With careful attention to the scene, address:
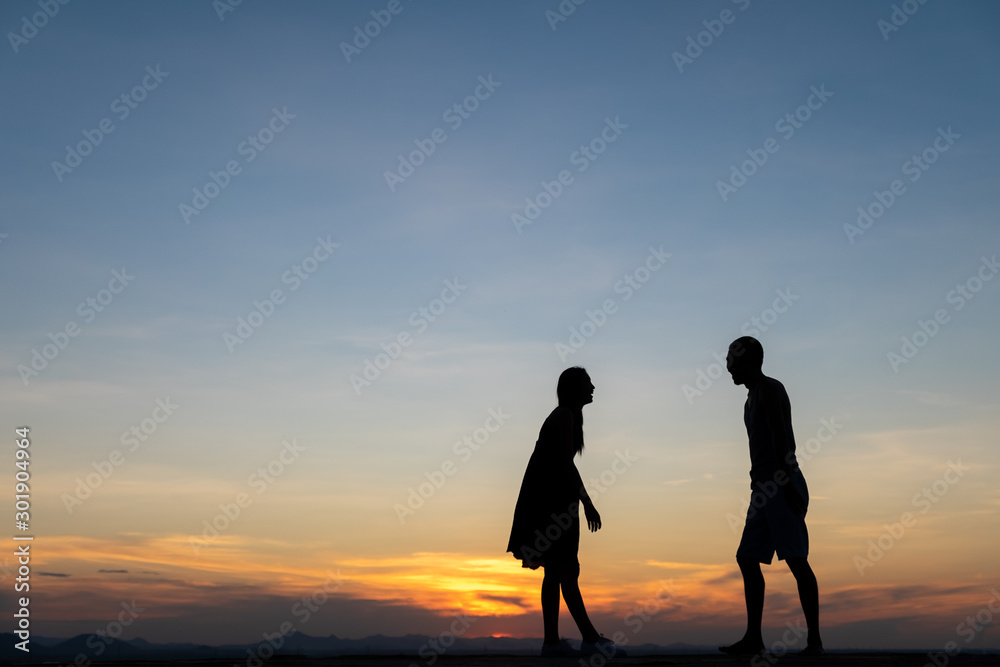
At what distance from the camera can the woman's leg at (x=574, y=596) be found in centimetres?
810

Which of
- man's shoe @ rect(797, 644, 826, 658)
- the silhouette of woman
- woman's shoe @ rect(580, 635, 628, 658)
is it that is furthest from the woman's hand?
man's shoe @ rect(797, 644, 826, 658)

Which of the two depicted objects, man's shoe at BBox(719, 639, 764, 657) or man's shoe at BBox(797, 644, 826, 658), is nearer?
man's shoe at BBox(797, 644, 826, 658)

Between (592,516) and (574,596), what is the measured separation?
27.2 inches

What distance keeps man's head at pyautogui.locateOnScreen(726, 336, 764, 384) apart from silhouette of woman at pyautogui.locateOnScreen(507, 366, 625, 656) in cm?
124

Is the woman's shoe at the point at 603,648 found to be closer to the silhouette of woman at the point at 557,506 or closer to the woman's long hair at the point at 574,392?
the silhouette of woman at the point at 557,506

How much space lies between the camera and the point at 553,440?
28.0 ft

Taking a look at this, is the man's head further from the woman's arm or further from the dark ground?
the dark ground

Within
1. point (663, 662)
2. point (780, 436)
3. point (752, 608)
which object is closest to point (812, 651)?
point (752, 608)

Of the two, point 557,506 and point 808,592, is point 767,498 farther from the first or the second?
point 557,506

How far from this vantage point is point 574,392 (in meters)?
8.52

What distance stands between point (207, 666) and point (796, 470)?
15.3 feet

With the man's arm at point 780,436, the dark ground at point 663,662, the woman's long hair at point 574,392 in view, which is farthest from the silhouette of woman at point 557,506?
the man's arm at point 780,436

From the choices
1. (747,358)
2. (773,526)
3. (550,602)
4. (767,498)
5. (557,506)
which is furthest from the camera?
(557,506)

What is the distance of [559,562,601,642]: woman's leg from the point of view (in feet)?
26.6
